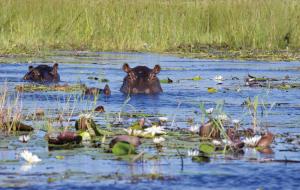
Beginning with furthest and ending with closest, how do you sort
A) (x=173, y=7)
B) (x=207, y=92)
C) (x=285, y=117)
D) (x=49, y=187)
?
(x=173, y=7) → (x=207, y=92) → (x=285, y=117) → (x=49, y=187)

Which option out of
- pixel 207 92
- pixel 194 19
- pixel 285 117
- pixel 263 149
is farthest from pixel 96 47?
pixel 263 149

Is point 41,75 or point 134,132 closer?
point 134,132

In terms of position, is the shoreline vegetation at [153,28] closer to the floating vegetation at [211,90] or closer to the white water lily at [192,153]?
the floating vegetation at [211,90]

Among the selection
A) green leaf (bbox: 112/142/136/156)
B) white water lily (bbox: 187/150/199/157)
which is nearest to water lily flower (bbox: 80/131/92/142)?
green leaf (bbox: 112/142/136/156)

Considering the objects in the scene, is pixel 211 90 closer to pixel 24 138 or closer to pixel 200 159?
pixel 24 138

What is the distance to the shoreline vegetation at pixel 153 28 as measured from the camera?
21141mm

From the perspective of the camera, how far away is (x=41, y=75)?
14.4m

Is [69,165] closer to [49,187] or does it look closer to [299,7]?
[49,187]

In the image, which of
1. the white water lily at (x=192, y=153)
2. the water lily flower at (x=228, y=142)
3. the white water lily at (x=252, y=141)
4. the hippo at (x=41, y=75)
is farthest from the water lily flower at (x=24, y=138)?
the hippo at (x=41, y=75)

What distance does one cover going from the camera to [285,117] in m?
10.1

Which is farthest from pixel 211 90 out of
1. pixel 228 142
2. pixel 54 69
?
pixel 228 142

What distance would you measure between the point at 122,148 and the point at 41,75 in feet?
24.6

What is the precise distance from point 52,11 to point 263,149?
15711mm

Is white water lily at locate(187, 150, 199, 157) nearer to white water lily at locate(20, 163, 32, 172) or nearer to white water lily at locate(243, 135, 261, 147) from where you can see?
white water lily at locate(243, 135, 261, 147)
